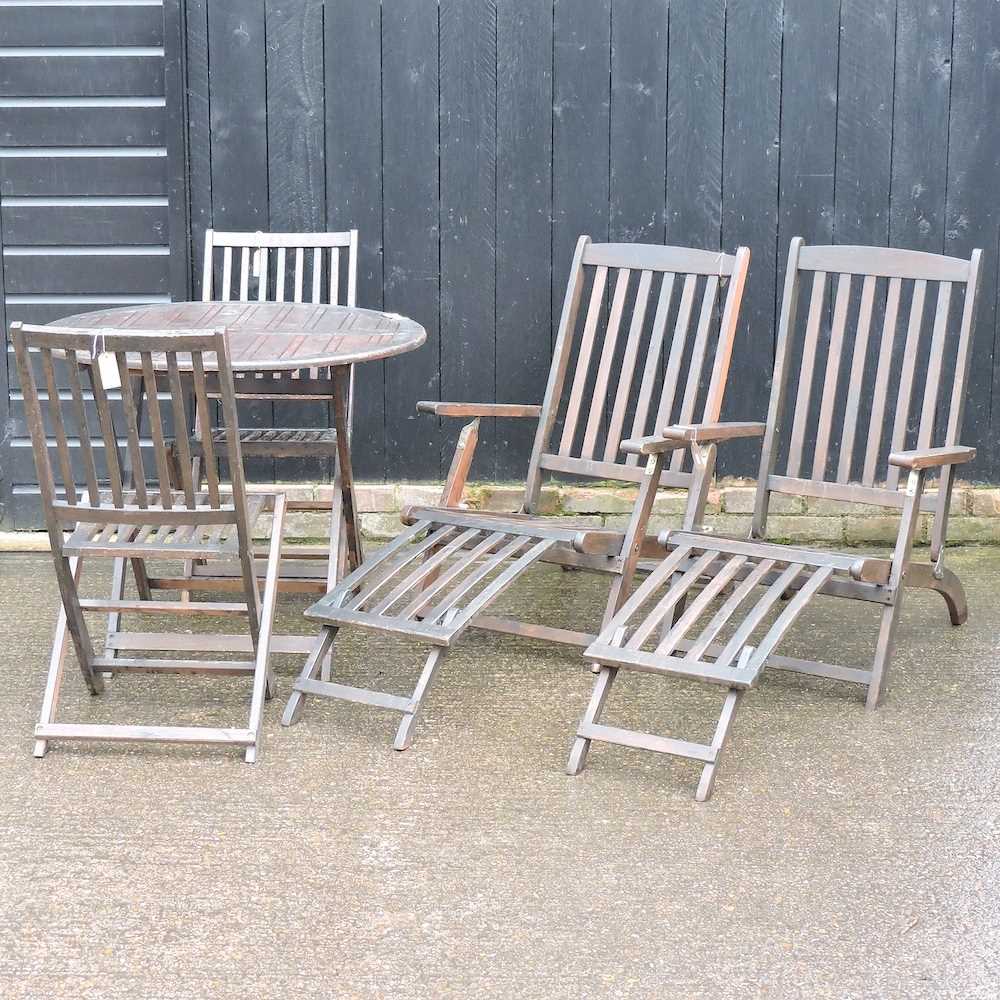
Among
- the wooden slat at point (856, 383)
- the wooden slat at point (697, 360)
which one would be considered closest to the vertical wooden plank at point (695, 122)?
the wooden slat at point (697, 360)

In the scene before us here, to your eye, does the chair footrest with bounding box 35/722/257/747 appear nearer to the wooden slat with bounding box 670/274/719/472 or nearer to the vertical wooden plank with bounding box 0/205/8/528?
the wooden slat with bounding box 670/274/719/472

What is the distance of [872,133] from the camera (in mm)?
4605

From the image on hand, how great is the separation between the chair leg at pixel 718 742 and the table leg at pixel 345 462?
4.36 feet

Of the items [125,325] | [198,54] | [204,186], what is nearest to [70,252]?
[204,186]

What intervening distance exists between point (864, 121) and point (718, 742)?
8.48ft

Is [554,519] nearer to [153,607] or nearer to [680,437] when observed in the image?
[680,437]

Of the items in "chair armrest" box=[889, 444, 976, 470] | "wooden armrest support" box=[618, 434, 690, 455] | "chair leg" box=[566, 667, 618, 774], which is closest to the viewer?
"chair leg" box=[566, 667, 618, 774]

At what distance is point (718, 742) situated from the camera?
2.92 m

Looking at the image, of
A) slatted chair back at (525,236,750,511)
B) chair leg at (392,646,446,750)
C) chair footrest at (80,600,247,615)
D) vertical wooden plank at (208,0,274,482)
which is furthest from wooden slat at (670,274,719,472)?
vertical wooden plank at (208,0,274,482)

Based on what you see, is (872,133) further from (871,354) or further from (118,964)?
(118,964)

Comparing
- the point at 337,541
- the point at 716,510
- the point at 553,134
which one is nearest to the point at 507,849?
the point at 337,541

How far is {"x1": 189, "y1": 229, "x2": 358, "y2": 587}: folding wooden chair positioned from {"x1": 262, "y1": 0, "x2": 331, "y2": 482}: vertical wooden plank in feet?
0.51

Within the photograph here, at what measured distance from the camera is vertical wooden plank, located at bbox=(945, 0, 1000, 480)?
454 centimetres

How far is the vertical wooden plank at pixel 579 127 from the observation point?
15.0 ft
